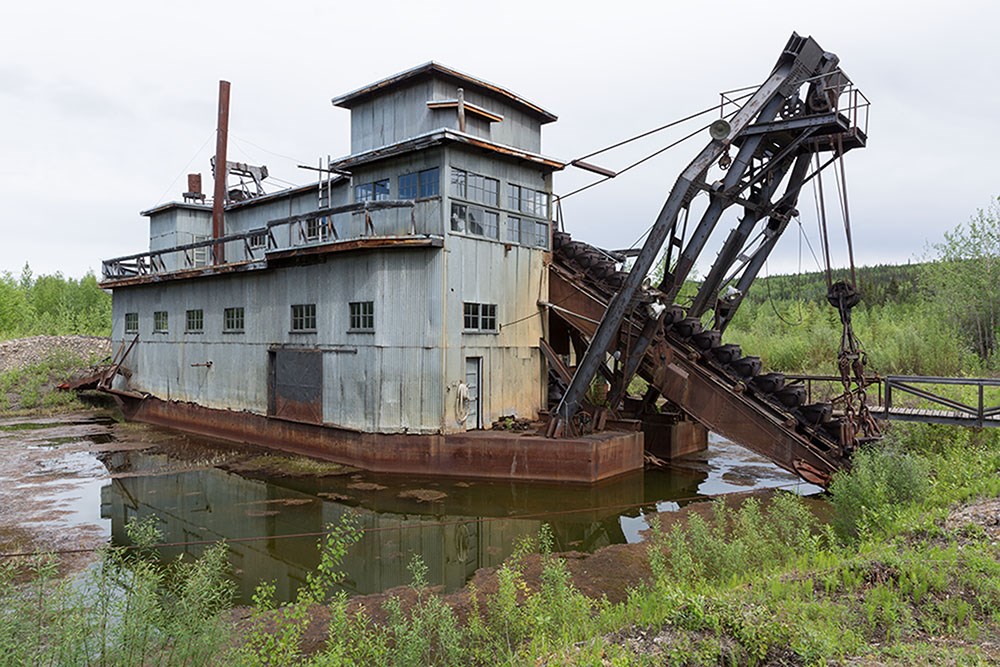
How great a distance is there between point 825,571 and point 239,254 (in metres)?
21.7

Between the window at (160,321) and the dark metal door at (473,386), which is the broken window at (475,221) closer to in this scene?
the dark metal door at (473,386)

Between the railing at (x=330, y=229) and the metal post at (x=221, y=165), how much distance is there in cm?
76

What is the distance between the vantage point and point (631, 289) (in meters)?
12.3

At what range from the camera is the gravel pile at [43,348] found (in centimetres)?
2881

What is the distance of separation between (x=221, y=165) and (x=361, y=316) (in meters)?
12.3

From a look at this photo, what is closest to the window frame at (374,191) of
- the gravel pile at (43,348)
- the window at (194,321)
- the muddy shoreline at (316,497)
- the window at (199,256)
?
the muddy shoreline at (316,497)

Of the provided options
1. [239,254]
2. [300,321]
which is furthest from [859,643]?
[239,254]

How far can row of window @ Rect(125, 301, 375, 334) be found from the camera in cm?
1432

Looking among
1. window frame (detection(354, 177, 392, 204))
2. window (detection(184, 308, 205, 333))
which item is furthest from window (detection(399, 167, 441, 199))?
window (detection(184, 308, 205, 333))

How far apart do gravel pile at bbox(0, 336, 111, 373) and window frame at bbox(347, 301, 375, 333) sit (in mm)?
21497

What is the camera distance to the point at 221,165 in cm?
2238

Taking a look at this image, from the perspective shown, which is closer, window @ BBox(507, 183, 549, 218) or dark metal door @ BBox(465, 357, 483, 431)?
dark metal door @ BBox(465, 357, 483, 431)

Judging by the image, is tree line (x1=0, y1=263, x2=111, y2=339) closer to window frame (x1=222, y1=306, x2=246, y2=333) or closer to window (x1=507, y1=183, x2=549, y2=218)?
window frame (x1=222, y1=306, x2=246, y2=333)

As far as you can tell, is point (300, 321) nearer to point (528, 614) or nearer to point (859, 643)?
point (528, 614)
